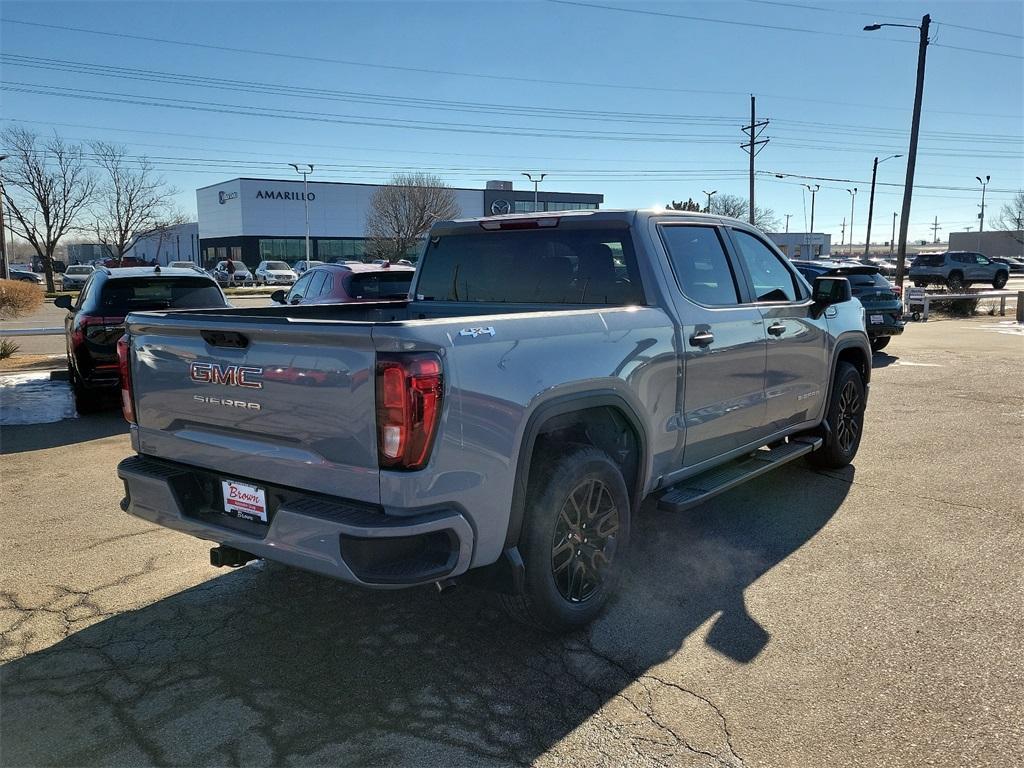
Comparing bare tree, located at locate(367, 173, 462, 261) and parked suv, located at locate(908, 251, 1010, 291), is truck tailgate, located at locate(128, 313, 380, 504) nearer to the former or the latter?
parked suv, located at locate(908, 251, 1010, 291)

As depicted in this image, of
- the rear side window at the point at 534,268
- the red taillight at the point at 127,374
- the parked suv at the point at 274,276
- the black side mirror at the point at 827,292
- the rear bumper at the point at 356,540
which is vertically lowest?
the parked suv at the point at 274,276

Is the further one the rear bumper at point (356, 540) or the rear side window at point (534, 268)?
the rear side window at point (534, 268)

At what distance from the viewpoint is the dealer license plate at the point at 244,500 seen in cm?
325

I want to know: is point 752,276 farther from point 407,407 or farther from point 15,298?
point 15,298

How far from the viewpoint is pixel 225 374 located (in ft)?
10.8

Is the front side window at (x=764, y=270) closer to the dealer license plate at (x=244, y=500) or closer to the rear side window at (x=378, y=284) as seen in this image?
the dealer license plate at (x=244, y=500)

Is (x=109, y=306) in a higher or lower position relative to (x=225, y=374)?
lower

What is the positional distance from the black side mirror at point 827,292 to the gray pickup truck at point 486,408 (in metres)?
0.45

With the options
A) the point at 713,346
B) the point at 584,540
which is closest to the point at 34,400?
the point at 584,540

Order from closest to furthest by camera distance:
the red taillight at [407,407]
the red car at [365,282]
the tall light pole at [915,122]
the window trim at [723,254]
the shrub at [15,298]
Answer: the red taillight at [407,407]
the window trim at [723,254]
the red car at [365,282]
the shrub at [15,298]
the tall light pole at [915,122]

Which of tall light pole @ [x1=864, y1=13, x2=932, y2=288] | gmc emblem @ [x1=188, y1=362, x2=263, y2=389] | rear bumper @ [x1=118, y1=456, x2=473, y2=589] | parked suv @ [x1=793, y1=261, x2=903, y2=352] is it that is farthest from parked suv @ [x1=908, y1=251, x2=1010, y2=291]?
gmc emblem @ [x1=188, y1=362, x2=263, y2=389]

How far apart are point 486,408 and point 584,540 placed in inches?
41.1

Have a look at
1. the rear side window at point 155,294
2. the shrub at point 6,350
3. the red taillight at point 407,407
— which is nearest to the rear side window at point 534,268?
the red taillight at point 407,407

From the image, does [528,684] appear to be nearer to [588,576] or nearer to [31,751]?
[588,576]
